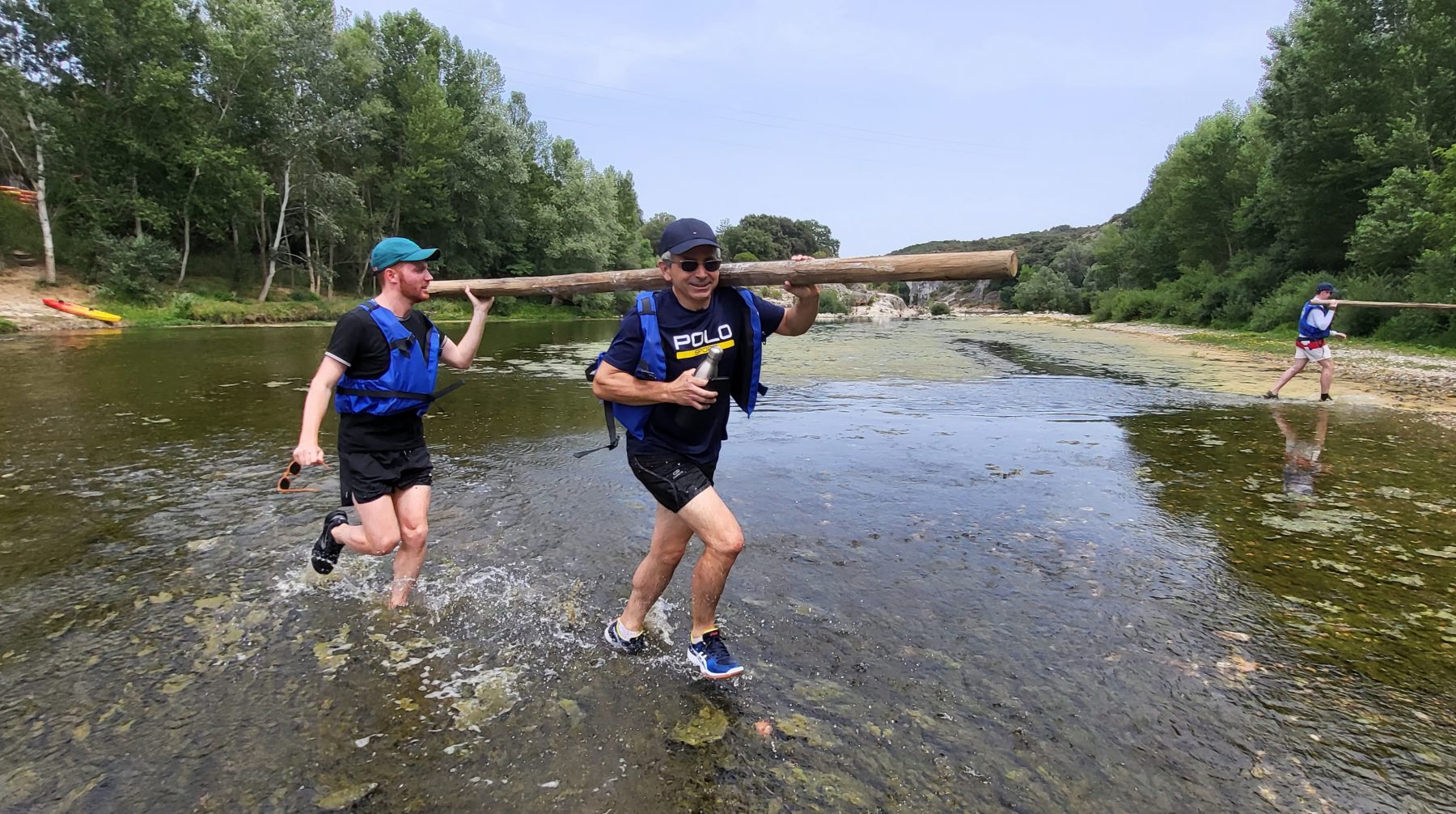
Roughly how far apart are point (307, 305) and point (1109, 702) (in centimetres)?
4711

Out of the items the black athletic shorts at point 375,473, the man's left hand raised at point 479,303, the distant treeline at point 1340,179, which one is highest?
the distant treeline at point 1340,179

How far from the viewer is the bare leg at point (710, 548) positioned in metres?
3.62

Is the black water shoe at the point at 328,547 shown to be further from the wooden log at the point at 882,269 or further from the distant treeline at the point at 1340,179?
the distant treeline at the point at 1340,179

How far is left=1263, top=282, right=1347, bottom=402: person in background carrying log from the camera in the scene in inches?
498

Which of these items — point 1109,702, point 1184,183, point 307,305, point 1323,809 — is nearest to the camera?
point 1323,809

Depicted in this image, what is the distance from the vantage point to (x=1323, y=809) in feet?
8.81

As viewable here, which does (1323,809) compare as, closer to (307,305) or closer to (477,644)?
(477,644)

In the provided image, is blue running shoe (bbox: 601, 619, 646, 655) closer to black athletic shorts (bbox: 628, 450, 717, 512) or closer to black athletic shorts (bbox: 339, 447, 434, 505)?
black athletic shorts (bbox: 628, 450, 717, 512)

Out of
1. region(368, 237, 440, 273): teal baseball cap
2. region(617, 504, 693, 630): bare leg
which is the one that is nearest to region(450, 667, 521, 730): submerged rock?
region(617, 504, 693, 630): bare leg

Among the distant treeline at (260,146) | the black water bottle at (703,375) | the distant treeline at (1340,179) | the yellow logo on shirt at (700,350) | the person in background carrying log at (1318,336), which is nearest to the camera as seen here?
the black water bottle at (703,375)

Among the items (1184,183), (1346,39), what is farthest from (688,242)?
→ (1184,183)

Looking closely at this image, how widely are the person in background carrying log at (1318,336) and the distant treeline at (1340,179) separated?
44.5 ft

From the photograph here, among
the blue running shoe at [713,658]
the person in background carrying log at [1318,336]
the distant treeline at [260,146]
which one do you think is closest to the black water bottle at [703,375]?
the blue running shoe at [713,658]

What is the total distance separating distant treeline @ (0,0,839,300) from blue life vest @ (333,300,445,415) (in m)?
40.2
